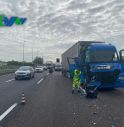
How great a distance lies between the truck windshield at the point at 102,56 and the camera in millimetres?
18938

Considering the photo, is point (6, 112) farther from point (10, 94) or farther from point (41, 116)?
point (10, 94)

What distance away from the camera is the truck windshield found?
18.9 m

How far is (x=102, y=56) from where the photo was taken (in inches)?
754

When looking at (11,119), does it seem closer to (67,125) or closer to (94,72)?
(67,125)

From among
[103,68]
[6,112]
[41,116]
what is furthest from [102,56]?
[41,116]

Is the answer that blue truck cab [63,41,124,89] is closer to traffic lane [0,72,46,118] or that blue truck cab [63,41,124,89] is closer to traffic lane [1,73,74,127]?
traffic lane [0,72,46,118]

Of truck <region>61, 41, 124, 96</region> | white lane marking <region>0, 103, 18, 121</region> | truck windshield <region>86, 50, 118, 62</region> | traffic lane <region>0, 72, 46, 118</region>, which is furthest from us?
truck windshield <region>86, 50, 118, 62</region>

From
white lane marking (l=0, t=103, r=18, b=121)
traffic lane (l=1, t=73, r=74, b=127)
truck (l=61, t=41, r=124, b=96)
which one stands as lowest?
traffic lane (l=1, t=73, r=74, b=127)

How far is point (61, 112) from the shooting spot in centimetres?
1055

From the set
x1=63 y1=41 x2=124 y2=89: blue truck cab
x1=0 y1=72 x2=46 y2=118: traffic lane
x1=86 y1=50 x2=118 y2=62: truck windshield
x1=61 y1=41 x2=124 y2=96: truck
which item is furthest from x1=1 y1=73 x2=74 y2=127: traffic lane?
x1=86 y1=50 x2=118 y2=62: truck windshield

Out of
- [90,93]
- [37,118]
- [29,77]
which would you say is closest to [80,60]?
[90,93]

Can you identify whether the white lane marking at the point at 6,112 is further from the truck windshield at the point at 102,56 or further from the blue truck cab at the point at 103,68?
the truck windshield at the point at 102,56

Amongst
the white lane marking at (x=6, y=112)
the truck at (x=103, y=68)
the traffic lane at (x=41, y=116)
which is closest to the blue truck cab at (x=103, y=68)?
the truck at (x=103, y=68)

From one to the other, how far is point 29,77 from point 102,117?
85.6ft
